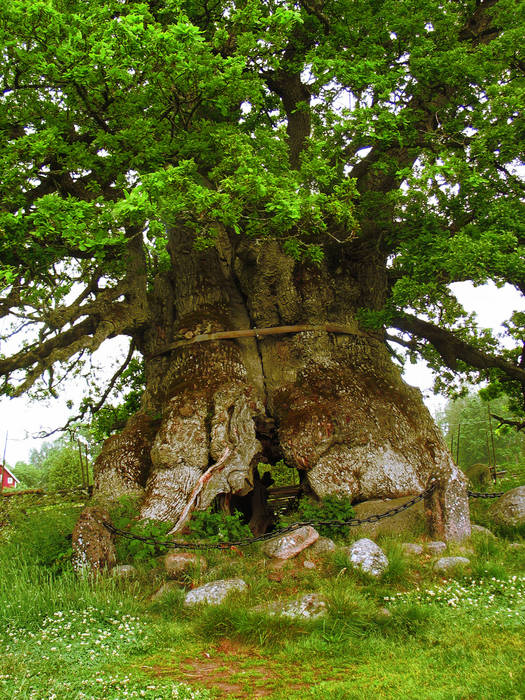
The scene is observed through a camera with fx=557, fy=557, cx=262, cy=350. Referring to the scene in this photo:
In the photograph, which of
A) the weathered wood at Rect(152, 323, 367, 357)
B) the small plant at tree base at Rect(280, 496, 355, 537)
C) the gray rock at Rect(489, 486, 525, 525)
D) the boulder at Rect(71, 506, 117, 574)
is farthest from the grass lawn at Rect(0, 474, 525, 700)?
the weathered wood at Rect(152, 323, 367, 357)

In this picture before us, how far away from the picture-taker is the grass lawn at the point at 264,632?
4.21 m

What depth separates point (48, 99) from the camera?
8.27 metres

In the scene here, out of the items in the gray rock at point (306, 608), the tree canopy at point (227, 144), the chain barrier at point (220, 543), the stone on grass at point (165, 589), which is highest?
the tree canopy at point (227, 144)

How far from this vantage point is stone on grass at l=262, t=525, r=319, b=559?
23.2 feet

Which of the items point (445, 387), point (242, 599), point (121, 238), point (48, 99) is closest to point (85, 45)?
point (48, 99)

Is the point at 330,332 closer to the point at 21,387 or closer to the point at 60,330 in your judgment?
the point at 60,330

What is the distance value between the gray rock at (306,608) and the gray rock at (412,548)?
6.50ft

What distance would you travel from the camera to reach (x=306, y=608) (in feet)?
18.3

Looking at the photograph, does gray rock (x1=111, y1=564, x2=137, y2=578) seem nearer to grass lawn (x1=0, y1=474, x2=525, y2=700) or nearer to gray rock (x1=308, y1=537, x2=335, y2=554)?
grass lawn (x1=0, y1=474, x2=525, y2=700)

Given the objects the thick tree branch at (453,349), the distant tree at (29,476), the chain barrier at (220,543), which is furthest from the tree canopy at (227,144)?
the distant tree at (29,476)

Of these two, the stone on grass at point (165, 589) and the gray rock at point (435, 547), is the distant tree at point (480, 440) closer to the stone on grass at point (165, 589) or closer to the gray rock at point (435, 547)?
the gray rock at point (435, 547)

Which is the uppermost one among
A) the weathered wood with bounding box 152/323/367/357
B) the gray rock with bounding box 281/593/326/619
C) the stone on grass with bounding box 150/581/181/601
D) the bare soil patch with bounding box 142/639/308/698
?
the weathered wood with bounding box 152/323/367/357

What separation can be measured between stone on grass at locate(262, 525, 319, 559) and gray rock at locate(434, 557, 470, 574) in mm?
1528

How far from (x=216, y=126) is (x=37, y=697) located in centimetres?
722
